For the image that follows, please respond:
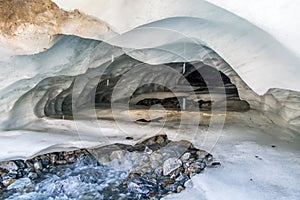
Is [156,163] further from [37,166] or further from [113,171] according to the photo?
[37,166]

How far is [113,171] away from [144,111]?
2.92 feet

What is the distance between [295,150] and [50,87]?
172 centimetres

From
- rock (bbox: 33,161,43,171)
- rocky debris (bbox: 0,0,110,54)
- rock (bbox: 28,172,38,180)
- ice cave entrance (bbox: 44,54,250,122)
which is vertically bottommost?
rock (bbox: 28,172,38,180)

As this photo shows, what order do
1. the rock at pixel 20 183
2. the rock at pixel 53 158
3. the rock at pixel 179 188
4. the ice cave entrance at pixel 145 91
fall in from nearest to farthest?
the rock at pixel 179 188 → the rock at pixel 20 183 → the rock at pixel 53 158 → the ice cave entrance at pixel 145 91

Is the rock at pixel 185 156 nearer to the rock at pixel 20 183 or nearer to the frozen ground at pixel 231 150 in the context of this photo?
the frozen ground at pixel 231 150

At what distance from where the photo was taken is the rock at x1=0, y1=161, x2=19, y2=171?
1845mm

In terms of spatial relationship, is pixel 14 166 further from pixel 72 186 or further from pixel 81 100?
pixel 81 100

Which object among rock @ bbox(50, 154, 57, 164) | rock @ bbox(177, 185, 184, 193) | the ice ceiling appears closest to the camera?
the ice ceiling

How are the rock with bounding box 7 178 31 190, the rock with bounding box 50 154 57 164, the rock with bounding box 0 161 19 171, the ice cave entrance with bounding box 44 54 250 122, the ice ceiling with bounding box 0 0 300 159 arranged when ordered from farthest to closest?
the ice cave entrance with bounding box 44 54 250 122, the rock with bounding box 50 154 57 164, the rock with bounding box 0 161 19 171, the rock with bounding box 7 178 31 190, the ice ceiling with bounding box 0 0 300 159

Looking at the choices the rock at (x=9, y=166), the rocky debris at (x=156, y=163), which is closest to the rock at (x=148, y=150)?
the rocky debris at (x=156, y=163)

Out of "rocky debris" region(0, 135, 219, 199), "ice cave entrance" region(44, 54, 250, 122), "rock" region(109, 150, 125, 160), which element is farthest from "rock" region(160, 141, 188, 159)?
"ice cave entrance" region(44, 54, 250, 122)

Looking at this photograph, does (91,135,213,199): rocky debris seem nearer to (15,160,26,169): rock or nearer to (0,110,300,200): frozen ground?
(0,110,300,200): frozen ground

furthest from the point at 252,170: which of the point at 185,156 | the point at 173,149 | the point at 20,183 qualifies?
the point at 20,183

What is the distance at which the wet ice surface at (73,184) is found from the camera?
1.62m
